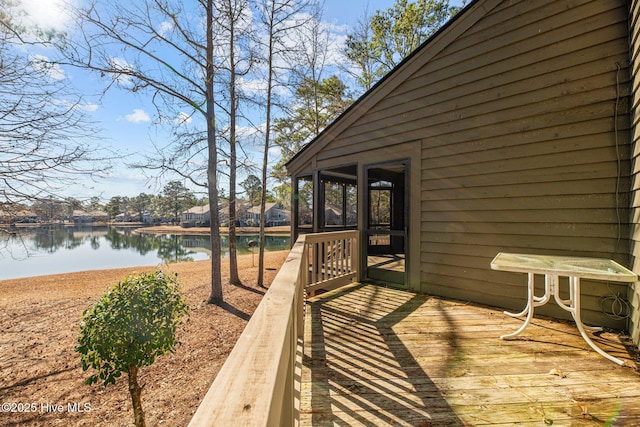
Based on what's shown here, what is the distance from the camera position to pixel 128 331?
108 inches

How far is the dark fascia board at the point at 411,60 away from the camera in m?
3.59

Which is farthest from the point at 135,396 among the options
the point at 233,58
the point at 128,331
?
the point at 233,58

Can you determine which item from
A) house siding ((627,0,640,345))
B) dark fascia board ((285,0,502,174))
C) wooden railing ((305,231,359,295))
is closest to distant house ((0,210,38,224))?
wooden railing ((305,231,359,295))

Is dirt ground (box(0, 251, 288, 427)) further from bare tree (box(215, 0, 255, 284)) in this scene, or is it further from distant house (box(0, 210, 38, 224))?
bare tree (box(215, 0, 255, 284))

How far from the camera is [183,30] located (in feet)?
22.1

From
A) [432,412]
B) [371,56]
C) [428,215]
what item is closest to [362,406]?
[432,412]

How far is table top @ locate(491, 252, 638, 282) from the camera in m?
1.87

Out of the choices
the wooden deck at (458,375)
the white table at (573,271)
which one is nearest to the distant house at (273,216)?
the wooden deck at (458,375)

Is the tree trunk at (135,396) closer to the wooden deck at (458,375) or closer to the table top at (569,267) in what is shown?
the wooden deck at (458,375)

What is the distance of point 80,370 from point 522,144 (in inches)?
281

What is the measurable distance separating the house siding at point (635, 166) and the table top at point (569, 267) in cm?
46

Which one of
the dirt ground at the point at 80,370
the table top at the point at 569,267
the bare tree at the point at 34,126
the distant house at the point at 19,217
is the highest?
the bare tree at the point at 34,126

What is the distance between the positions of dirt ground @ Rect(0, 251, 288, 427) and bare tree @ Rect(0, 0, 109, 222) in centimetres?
259

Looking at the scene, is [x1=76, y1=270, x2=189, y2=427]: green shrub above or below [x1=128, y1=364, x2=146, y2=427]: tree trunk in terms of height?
above
